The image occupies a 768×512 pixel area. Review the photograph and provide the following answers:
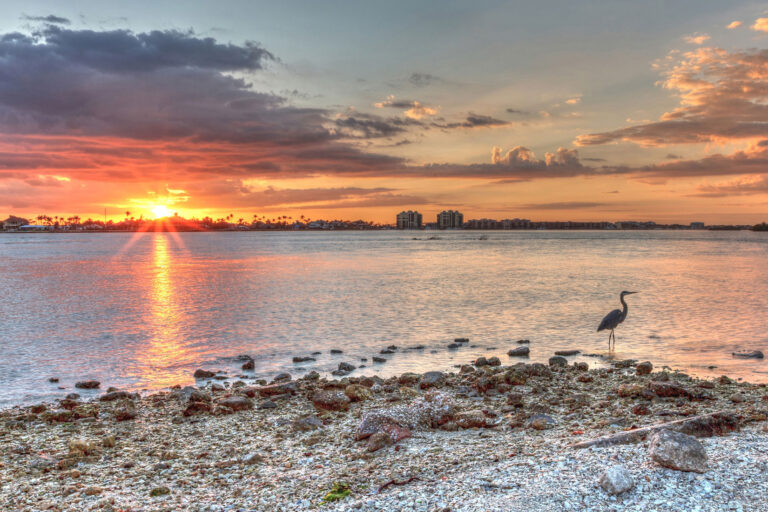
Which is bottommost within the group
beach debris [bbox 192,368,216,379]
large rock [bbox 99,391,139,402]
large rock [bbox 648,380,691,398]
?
beach debris [bbox 192,368,216,379]

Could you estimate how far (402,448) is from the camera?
7840 mm

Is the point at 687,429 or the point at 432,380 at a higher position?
the point at 687,429

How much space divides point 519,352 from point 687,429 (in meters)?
9.20

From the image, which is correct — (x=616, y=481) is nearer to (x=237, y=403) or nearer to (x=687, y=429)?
(x=687, y=429)

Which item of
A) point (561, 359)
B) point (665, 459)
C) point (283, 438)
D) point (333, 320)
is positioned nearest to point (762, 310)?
point (561, 359)

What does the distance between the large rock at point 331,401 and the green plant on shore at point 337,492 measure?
354 cm

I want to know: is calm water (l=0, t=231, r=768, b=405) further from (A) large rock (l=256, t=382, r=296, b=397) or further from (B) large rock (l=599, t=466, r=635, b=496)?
(B) large rock (l=599, t=466, r=635, b=496)

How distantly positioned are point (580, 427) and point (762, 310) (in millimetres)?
22527

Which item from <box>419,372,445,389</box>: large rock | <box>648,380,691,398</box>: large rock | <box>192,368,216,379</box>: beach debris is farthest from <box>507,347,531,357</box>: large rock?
<box>192,368,216,379</box>: beach debris

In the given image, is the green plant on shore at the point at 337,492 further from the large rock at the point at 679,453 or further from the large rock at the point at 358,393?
the large rock at the point at 358,393

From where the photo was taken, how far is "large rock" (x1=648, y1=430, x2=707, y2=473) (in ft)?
19.2

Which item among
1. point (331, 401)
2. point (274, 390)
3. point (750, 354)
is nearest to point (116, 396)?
point (274, 390)

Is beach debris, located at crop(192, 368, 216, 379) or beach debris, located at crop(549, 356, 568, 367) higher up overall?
beach debris, located at crop(549, 356, 568, 367)

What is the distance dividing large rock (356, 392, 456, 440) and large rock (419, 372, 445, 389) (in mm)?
2701
